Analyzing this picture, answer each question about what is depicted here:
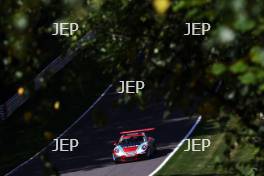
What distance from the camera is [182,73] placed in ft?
12.9

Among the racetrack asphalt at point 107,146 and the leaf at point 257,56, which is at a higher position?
the leaf at point 257,56

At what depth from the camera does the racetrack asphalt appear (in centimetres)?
2659

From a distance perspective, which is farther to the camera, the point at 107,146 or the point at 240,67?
the point at 107,146

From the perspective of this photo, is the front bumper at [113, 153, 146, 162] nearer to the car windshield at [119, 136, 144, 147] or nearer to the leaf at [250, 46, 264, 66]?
the car windshield at [119, 136, 144, 147]

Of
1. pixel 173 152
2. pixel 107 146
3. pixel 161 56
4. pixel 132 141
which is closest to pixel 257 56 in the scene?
pixel 161 56

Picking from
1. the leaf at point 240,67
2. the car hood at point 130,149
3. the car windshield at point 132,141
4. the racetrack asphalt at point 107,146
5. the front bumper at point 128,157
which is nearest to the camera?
the leaf at point 240,67

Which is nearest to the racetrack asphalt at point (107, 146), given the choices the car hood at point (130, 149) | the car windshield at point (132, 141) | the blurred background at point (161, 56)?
the car hood at point (130, 149)

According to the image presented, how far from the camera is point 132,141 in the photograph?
2898 centimetres

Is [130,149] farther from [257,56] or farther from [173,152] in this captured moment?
[257,56]

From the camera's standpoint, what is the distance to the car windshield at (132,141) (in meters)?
28.7

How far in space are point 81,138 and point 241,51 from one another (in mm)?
28803

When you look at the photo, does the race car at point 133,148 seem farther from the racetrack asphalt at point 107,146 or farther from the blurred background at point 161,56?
the blurred background at point 161,56

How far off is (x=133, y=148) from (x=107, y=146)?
11.6 ft

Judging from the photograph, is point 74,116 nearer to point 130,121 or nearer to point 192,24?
point 130,121
